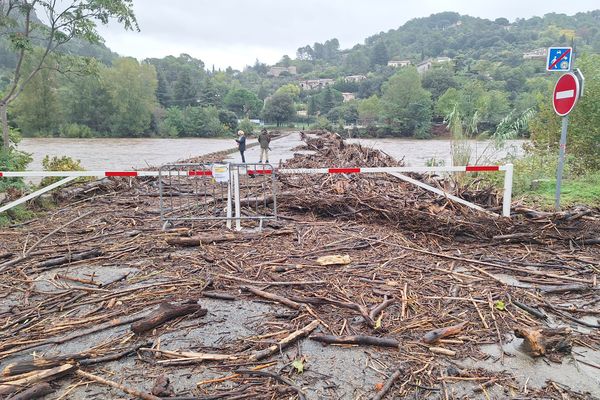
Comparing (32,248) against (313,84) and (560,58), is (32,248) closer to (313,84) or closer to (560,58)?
(560,58)

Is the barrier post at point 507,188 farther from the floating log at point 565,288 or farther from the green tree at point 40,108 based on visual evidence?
the green tree at point 40,108

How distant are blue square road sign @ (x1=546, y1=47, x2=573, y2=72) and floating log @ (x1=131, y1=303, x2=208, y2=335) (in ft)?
23.3

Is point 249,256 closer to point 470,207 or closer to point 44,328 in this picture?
point 44,328

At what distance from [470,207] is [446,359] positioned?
12.7ft

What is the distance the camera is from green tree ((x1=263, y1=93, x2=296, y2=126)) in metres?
99.3

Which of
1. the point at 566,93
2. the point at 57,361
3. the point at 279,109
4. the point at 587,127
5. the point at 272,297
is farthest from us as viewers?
the point at 279,109

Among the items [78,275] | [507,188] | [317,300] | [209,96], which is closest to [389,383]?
[317,300]

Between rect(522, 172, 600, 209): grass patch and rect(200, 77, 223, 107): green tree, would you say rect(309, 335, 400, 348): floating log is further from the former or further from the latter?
rect(200, 77, 223, 107): green tree

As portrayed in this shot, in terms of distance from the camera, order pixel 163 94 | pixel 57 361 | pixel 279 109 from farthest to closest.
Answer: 1. pixel 163 94
2. pixel 279 109
3. pixel 57 361

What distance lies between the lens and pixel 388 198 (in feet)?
21.6

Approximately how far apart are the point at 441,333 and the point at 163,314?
2179 mm

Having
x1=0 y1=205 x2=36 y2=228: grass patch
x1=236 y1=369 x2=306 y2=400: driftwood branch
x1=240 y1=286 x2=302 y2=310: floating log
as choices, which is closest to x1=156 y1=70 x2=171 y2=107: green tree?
x1=0 y1=205 x2=36 y2=228: grass patch

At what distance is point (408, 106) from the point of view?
8138cm

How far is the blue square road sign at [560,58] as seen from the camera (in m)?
6.63
